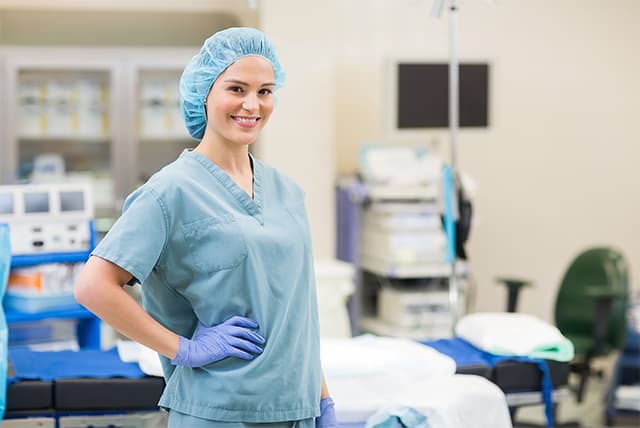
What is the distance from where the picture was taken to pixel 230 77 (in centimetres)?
175

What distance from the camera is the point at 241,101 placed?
5.69 ft

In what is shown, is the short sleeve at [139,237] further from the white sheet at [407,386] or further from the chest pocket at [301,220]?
the white sheet at [407,386]

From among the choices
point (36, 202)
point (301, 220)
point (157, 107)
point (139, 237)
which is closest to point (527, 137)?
point (157, 107)

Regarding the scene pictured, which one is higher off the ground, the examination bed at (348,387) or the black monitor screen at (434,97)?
the black monitor screen at (434,97)

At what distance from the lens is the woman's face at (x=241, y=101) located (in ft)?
5.68

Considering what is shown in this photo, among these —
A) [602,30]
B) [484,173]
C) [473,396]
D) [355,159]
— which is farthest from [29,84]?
[473,396]

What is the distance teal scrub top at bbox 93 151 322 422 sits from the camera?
1688 mm

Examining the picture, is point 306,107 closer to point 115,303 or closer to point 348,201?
point 348,201

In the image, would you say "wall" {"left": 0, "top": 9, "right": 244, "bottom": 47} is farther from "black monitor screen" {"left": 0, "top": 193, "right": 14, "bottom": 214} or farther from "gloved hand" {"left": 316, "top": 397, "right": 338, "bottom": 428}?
"gloved hand" {"left": 316, "top": 397, "right": 338, "bottom": 428}

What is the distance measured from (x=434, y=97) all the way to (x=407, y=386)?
227 centimetres

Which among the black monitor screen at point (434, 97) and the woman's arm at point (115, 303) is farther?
the black monitor screen at point (434, 97)

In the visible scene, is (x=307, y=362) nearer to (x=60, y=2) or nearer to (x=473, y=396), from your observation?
(x=473, y=396)

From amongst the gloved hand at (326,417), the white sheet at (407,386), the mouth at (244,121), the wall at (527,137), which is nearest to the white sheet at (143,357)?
the white sheet at (407,386)

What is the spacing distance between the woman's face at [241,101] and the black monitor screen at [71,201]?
1.37 metres
